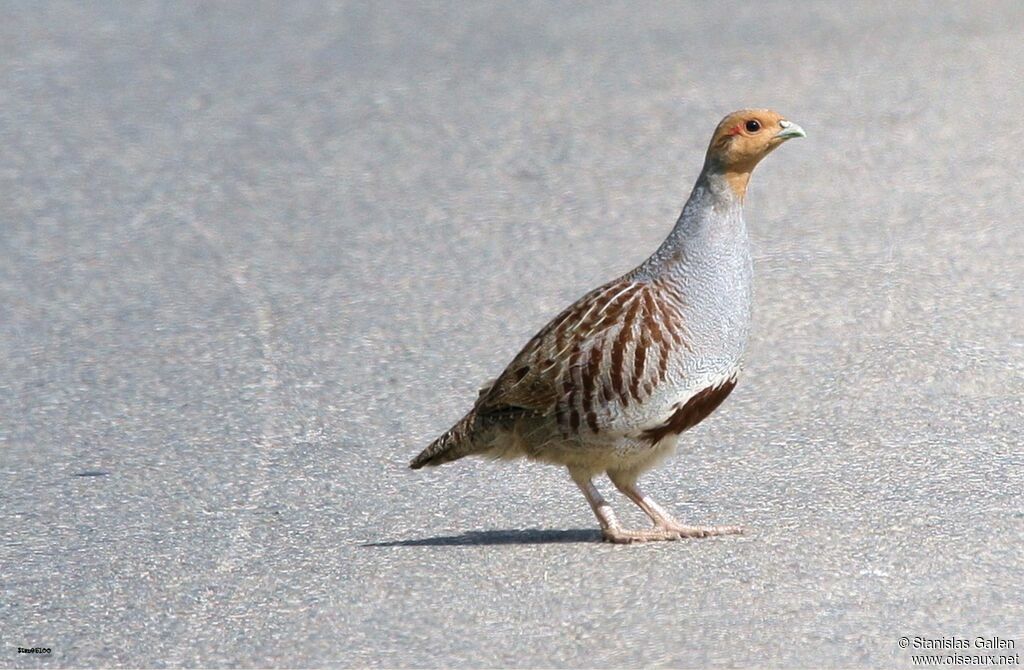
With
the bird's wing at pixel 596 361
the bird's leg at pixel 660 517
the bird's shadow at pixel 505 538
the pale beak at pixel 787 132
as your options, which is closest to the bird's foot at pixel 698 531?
the bird's leg at pixel 660 517

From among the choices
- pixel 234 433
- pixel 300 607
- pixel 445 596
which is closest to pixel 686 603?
pixel 445 596

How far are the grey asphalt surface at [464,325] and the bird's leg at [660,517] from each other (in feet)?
0.29

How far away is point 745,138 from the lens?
569 centimetres

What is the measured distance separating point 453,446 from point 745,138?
4.64 feet

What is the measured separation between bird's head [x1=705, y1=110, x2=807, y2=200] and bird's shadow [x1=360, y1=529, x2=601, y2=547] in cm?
125

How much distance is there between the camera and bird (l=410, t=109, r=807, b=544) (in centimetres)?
555

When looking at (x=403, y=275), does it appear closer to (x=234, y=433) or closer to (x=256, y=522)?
(x=234, y=433)

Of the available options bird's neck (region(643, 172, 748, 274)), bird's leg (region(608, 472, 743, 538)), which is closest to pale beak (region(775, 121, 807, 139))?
bird's neck (region(643, 172, 748, 274))

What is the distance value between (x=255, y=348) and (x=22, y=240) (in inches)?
103

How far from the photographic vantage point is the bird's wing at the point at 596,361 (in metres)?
5.55

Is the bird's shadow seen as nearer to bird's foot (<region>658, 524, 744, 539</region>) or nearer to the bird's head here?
bird's foot (<region>658, 524, 744, 539</region>)

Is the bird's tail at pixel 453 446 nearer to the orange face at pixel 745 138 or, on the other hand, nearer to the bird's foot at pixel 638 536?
the bird's foot at pixel 638 536

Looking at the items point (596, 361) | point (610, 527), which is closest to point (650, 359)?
point (596, 361)

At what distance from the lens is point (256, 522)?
6332 mm
